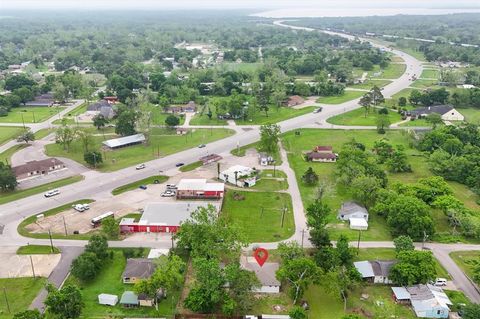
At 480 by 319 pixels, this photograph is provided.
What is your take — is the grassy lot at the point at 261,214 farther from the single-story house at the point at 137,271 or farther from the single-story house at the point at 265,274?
the single-story house at the point at 137,271

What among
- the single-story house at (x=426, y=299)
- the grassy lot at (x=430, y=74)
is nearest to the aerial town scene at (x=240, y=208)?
the single-story house at (x=426, y=299)

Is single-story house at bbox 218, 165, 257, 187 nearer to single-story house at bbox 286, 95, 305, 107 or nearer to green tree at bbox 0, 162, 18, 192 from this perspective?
green tree at bbox 0, 162, 18, 192

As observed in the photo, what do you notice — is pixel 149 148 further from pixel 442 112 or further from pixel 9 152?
pixel 442 112

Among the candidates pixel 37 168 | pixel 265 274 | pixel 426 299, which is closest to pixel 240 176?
pixel 265 274

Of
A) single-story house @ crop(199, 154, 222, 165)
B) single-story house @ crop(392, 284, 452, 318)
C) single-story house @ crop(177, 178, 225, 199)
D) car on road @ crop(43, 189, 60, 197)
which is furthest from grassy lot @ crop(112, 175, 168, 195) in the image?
single-story house @ crop(392, 284, 452, 318)

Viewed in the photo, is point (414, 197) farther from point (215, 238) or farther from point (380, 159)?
point (215, 238)

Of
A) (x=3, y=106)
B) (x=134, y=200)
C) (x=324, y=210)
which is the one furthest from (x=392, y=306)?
(x=3, y=106)
